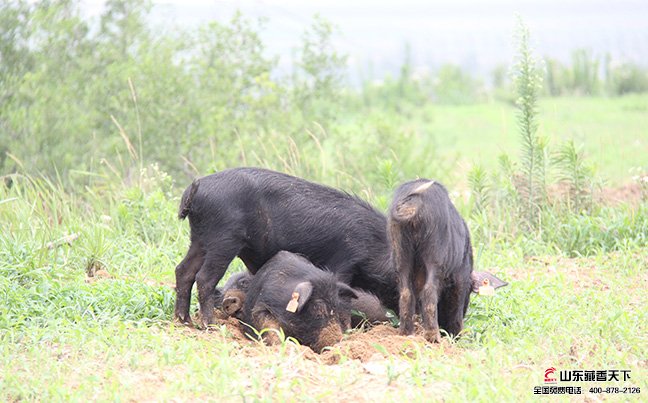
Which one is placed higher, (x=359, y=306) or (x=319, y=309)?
(x=319, y=309)

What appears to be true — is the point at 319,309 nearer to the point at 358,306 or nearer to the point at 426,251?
the point at 358,306

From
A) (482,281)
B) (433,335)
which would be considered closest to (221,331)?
(433,335)

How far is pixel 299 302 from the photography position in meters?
5.86

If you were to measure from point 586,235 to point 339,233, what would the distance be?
3.22 m

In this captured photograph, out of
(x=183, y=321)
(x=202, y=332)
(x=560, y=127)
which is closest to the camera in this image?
(x=202, y=332)

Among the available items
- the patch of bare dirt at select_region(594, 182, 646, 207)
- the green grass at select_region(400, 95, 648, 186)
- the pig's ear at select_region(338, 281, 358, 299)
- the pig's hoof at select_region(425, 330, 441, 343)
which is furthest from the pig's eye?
A: the green grass at select_region(400, 95, 648, 186)

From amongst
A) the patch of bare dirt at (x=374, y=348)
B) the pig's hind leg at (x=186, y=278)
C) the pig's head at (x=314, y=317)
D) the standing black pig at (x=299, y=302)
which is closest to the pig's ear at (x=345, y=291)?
the standing black pig at (x=299, y=302)

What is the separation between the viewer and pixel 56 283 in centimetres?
641

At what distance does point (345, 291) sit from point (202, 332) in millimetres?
998

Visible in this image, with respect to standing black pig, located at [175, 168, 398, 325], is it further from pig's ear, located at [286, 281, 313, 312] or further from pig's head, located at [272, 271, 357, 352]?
pig's ear, located at [286, 281, 313, 312]

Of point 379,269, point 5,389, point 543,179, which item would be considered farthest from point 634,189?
point 5,389

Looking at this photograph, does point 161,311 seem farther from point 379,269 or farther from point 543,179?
point 543,179

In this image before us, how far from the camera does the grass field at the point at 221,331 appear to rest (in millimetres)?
4805

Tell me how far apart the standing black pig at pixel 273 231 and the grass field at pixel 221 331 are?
0.39m
